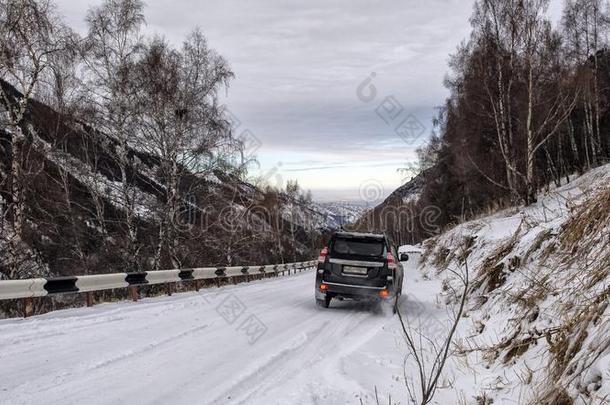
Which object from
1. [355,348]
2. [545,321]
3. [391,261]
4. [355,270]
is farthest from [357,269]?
[545,321]

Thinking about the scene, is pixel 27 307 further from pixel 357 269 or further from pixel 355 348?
pixel 357 269

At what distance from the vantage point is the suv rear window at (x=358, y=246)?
10.7 meters

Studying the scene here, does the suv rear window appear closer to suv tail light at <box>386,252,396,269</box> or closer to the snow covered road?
suv tail light at <box>386,252,396,269</box>

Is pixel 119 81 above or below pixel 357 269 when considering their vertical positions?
above

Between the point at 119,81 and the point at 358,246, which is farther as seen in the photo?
the point at 119,81

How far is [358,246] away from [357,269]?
54cm

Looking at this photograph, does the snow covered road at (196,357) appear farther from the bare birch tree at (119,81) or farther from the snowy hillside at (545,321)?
the bare birch tree at (119,81)

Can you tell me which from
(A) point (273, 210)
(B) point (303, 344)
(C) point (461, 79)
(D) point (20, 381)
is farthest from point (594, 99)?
(D) point (20, 381)

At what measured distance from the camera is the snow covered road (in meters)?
4.47

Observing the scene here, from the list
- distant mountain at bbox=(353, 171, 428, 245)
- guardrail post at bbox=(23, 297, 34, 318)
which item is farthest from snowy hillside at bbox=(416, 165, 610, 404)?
distant mountain at bbox=(353, 171, 428, 245)

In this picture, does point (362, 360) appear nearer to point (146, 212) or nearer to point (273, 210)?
point (146, 212)

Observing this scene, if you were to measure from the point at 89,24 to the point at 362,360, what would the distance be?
56.2 ft

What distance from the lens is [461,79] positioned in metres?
29.8

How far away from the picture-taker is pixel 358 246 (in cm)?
1077
